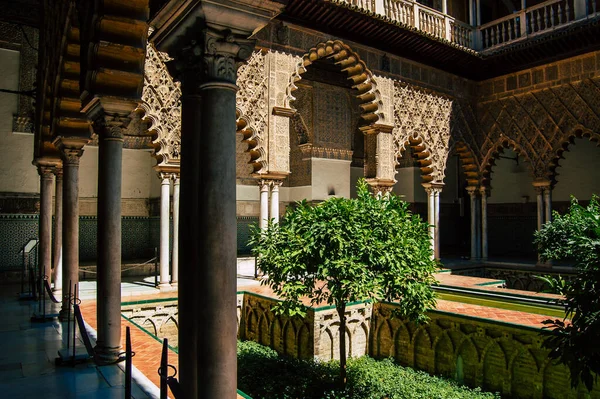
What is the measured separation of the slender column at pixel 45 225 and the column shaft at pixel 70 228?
2.43m

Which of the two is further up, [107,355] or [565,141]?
[565,141]

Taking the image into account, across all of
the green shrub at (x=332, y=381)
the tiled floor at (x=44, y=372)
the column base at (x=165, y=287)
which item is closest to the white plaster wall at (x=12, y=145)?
the column base at (x=165, y=287)

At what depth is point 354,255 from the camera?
21.5 feet

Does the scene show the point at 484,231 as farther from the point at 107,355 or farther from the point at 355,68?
the point at 107,355

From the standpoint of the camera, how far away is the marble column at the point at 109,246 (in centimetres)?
489

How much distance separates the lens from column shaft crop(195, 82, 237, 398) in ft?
8.96

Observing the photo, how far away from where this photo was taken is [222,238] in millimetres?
2777

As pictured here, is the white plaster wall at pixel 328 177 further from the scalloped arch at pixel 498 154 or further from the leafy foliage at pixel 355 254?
the leafy foliage at pixel 355 254

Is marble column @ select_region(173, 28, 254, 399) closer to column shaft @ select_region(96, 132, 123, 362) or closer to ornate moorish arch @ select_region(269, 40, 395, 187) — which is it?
column shaft @ select_region(96, 132, 123, 362)

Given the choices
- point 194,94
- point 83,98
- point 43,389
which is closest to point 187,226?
point 194,94

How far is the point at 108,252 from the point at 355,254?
10.4 ft

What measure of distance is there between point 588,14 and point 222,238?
1318 cm

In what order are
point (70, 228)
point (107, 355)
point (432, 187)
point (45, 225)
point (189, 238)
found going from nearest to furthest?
point (189, 238) < point (107, 355) < point (70, 228) < point (45, 225) < point (432, 187)

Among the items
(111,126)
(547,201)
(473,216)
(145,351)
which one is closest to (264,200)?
(145,351)
